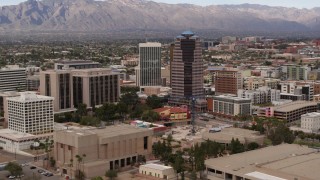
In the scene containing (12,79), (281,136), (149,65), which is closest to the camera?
(281,136)

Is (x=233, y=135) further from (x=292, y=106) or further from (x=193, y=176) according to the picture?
(x=292, y=106)

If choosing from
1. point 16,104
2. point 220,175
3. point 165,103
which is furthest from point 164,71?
point 220,175

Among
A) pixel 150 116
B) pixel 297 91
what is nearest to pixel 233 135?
pixel 150 116

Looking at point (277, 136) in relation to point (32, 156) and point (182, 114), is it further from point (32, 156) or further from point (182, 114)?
point (32, 156)

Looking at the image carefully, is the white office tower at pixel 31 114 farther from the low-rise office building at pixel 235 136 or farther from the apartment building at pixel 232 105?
the apartment building at pixel 232 105

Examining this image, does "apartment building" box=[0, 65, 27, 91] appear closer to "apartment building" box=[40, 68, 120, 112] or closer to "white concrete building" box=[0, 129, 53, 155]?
"apartment building" box=[40, 68, 120, 112]

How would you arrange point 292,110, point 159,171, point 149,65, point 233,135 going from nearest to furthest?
point 159,171, point 233,135, point 292,110, point 149,65

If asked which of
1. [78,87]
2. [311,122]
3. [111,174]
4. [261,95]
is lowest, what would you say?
[111,174]
